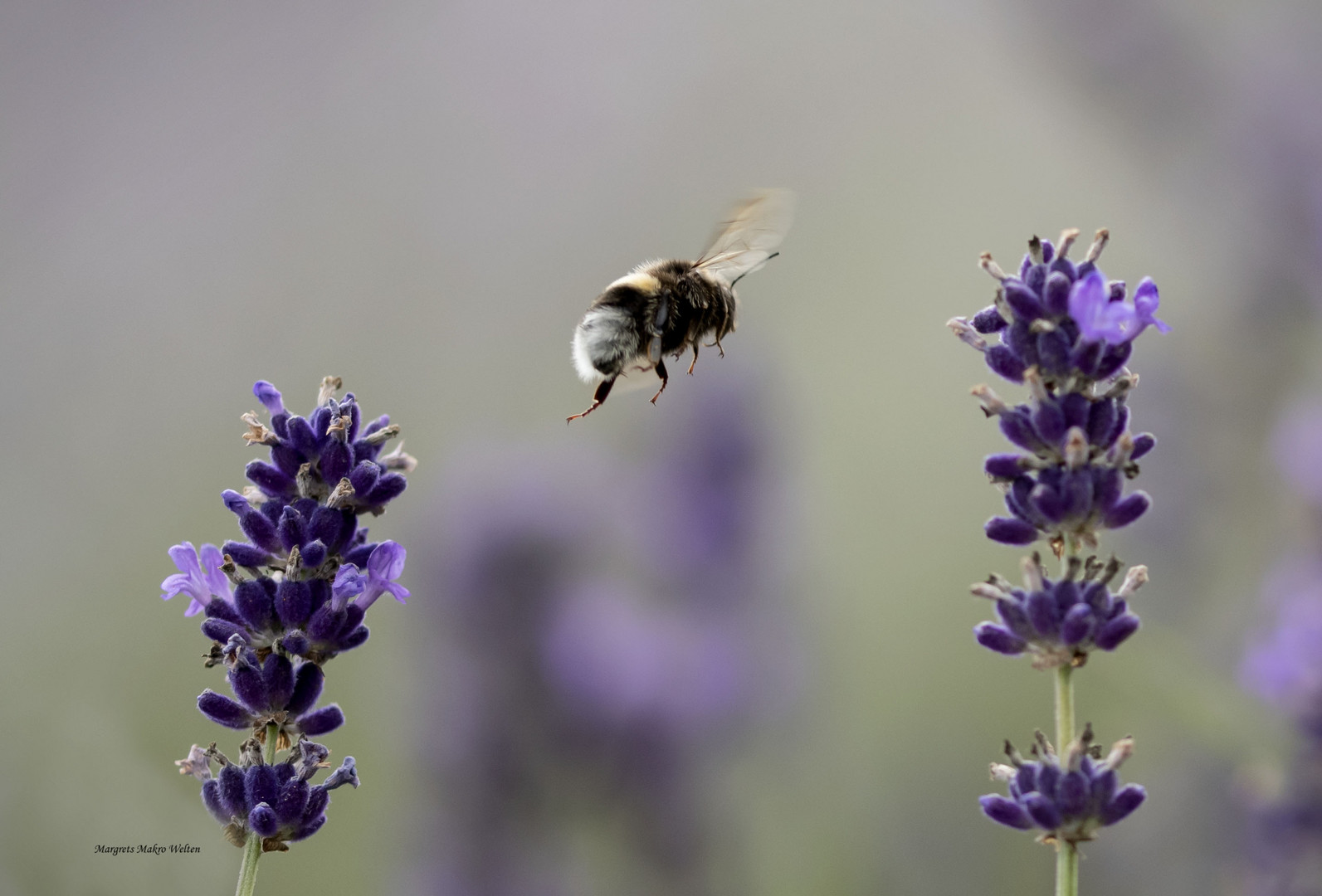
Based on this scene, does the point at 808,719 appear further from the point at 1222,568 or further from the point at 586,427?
the point at 586,427

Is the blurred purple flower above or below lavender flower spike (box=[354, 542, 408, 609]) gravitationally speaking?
above

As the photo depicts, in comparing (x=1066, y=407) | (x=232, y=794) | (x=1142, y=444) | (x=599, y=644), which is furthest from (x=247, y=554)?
(x=599, y=644)

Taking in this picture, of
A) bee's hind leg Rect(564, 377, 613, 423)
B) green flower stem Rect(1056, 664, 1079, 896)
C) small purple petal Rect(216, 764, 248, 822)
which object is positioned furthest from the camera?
bee's hind leg Rect(564, 377, 613, 423)

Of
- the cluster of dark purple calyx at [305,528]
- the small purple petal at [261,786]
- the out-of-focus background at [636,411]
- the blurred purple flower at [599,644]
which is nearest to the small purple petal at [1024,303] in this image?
the cluster of dark purple calyx at [305,528]

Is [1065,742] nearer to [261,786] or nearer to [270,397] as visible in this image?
[261,786]

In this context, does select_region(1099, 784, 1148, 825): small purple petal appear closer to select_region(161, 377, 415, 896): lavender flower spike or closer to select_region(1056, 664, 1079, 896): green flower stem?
select_region(1056, 664, 1079, 896): green flower stem

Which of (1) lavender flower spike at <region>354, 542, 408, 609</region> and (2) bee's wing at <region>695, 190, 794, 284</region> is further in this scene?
(2) bee's wing at <region>695, 190, 794, 284</region>

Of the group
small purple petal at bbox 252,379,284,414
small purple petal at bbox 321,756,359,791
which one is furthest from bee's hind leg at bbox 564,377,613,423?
small purple petal at bbox 321,756,359,791
